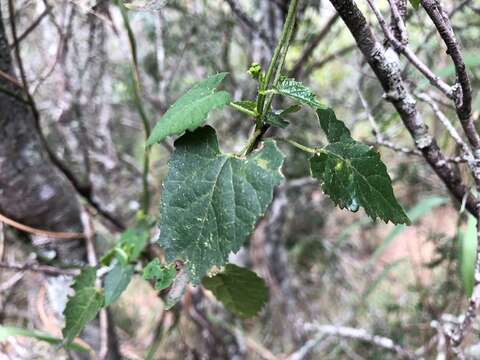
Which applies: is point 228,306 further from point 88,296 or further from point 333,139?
point 333,139

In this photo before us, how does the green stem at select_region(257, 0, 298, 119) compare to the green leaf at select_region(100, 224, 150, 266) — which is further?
the green leaf at select_region(100, 224, 150, 266)

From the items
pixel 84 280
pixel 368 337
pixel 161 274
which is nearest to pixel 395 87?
pixel 161 274

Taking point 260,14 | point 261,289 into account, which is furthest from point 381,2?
point 261,289

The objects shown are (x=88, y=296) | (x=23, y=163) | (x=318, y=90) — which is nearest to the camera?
(x=88, y=296)

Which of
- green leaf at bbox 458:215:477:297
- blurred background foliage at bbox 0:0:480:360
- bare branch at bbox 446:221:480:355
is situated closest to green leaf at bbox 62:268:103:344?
blurred background foliage at bbox 0:0:480:360

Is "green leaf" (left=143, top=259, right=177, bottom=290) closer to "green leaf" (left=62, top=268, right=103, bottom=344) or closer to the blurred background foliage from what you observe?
"green leaf" (left=62, top=268, right=103, bottom=344)

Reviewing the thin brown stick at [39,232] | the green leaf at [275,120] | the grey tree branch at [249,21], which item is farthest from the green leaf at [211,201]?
the grey tree branch at [249,21]
